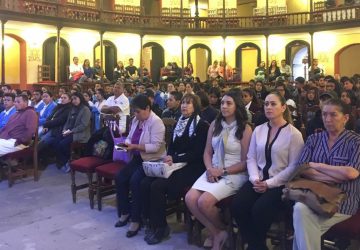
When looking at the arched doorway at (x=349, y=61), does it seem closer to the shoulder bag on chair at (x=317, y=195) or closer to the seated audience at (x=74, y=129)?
the seated audience at (x=74, y=129)

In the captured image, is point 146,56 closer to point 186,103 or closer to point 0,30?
point 0,30

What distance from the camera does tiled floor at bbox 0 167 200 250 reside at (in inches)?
161

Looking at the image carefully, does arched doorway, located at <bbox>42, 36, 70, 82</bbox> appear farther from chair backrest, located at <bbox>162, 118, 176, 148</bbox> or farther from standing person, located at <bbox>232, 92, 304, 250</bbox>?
standing person, located at <bbox>232, 92, 304, 250</bbox>

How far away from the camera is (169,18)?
21328 mm

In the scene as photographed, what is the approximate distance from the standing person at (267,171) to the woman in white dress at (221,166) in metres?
0.15

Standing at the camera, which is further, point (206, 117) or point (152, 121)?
point (206, 117)

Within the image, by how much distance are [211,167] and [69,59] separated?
54.4 ft

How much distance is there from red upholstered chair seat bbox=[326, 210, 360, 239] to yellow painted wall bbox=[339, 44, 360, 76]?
19.1 m

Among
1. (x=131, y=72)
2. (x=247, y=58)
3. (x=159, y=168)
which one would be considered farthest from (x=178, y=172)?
(x=247, y=58)

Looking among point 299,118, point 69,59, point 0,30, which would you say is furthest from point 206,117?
point 69,59

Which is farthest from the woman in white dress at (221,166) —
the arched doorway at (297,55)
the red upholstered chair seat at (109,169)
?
the arched doorway at (297,55)

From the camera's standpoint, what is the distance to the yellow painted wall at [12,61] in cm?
1822

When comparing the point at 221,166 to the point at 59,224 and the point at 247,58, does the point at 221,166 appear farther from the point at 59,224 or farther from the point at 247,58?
the point at 247,58

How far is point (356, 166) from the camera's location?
122 inches
